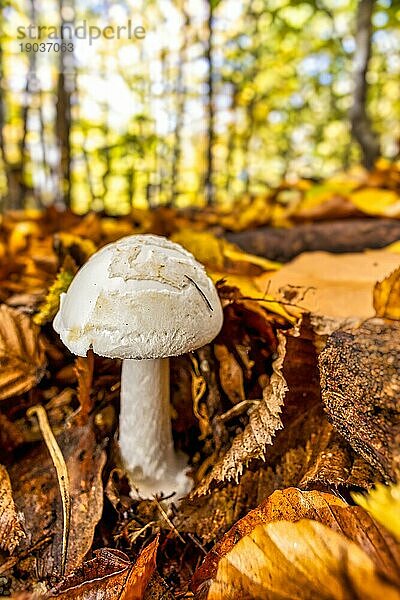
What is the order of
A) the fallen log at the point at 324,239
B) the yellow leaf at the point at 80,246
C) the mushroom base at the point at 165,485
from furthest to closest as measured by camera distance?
the fallen log at the point at 324,239, the yellow leaf at the point at 80,246, the mushroom base at the point at 165,485

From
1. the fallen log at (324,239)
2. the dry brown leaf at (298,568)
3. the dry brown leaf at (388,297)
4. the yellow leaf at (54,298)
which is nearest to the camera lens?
the dry brown leaf at (298,568)

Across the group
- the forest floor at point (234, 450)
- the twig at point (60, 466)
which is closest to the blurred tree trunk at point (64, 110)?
the forest floor at point (234, 450)

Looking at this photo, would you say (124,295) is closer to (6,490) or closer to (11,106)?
(6,490)

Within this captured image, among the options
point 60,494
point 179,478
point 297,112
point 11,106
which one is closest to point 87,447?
point 60,494

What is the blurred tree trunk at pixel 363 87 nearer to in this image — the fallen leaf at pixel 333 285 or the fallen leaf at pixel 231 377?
the fallen leaf at pixel 333 285

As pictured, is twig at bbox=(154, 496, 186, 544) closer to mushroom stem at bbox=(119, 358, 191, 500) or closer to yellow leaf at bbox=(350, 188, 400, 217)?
mushroom stem at bbox=(119, 358, 191, 500)

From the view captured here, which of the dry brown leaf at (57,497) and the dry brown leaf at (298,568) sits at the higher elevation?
the dry brown leaf at (298,568)
